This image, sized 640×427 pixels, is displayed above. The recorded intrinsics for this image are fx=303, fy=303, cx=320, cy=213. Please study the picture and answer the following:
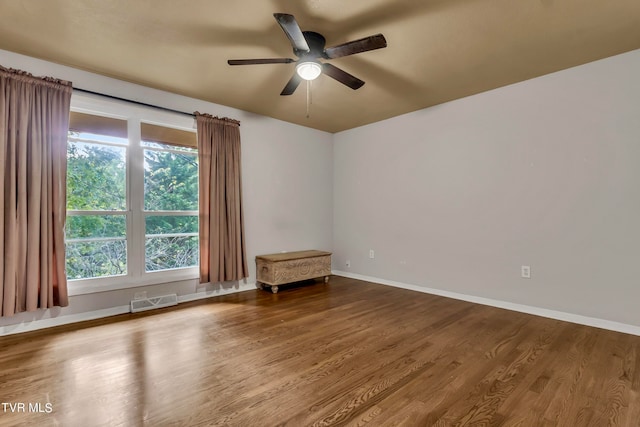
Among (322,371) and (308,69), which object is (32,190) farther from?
(322,371)

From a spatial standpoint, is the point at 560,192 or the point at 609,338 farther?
the point at 560,192

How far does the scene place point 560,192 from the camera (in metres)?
3.12

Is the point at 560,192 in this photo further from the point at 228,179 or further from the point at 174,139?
Answer: the point at 174,139

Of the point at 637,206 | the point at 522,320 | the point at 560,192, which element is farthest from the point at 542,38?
the point at 522,320

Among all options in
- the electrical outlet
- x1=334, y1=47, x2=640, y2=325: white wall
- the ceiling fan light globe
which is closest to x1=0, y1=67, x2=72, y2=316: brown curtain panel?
the electrical outlet

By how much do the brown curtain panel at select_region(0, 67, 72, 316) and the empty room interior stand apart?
2cm

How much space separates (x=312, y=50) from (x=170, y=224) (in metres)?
2.69

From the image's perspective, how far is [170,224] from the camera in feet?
12.4

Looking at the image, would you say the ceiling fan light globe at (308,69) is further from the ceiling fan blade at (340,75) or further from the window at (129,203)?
the window at (129,203)

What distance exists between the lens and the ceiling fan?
202cm

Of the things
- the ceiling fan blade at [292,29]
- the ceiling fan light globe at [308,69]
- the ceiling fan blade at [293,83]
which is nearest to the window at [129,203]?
the ceiling fan blade at [293,83]

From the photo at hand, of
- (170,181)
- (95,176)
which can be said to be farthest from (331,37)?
(95,176)

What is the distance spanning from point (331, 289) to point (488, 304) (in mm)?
1994

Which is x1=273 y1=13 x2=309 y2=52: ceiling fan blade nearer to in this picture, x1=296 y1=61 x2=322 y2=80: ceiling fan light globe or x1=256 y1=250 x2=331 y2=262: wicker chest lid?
x1=296 y1=61 x2=322 y2=80: ceiling fan light globe
